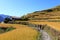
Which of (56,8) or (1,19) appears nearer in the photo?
(1,19)

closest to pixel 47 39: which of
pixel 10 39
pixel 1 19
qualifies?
pixel 10 39

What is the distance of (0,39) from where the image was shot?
8844 millimetres

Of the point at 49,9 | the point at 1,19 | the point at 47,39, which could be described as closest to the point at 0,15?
the point at 1,19

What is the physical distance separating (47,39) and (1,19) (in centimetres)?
2254

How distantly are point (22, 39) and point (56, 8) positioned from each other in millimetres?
31106

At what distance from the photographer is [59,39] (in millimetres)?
8398

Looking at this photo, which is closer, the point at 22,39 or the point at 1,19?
the point at 22,39

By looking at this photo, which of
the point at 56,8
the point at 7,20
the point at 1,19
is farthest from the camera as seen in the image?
the point at 56,8

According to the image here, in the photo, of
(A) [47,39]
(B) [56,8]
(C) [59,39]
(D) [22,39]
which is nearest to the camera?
(C) [59,39]

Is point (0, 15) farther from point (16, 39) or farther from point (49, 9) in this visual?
point (16, 39)

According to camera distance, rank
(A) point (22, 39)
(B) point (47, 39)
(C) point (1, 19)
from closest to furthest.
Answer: (A) point (22, 39)
(B) point (47, 39)
(C) point (1, 19)

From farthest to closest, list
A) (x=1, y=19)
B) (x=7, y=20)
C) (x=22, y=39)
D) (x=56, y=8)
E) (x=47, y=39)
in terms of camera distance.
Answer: (x=56, y=8)
(x=1, y=19)
(x=7, y=20)
(x=47, y=39)
(x=22, y=39)

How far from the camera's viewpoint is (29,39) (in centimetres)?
906

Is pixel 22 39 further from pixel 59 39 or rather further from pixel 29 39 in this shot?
pixel 59 39
